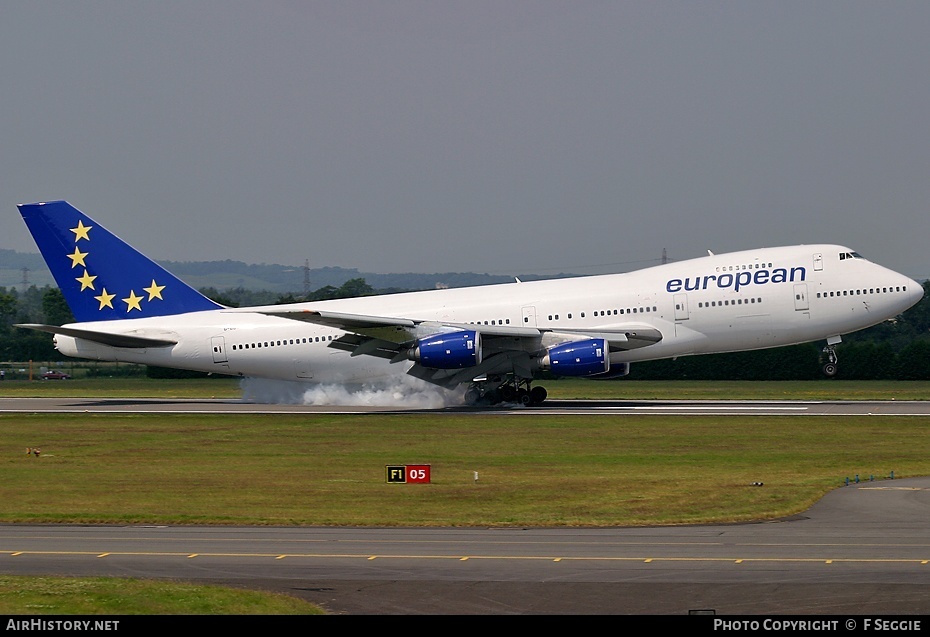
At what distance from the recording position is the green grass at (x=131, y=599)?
15180 millimetres

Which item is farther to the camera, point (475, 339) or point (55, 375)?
point (55, 375)

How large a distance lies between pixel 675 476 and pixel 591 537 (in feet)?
29.5

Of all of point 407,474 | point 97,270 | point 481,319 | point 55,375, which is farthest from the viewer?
point 55,375

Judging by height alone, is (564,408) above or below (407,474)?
above

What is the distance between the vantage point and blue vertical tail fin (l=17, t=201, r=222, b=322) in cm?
5169

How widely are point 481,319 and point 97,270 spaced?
1711 centimetres

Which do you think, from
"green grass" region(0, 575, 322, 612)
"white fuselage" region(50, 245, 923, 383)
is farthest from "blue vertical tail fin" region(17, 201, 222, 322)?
"green grass" region(0, 575, 322, 612)

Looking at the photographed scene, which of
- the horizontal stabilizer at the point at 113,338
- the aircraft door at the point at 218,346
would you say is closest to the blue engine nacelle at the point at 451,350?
the aircraft door at the point at 218,346

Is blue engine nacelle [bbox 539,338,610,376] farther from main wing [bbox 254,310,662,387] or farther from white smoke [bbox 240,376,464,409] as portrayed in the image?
white smoke [bbox 240,376,464,409]

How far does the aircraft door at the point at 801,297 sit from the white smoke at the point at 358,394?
48.1ft

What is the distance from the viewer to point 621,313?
48281mm

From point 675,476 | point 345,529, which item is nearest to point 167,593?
point 345,529

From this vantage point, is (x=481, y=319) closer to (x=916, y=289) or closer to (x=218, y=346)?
(x=218, y=346)

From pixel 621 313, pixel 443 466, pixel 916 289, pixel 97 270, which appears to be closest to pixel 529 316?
pixel 621 313
